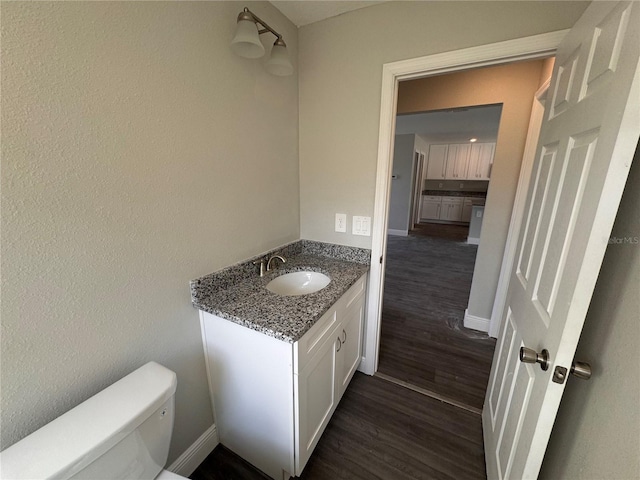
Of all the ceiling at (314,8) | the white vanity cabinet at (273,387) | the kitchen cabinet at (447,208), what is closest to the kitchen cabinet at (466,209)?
the kitchen cabinet at (447,208)

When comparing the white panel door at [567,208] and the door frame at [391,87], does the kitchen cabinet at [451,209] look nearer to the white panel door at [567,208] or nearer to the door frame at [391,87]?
the door frame at [391,87]

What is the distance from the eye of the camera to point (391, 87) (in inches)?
54.3

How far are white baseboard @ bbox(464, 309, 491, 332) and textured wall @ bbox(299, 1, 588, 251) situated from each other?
5.03ft

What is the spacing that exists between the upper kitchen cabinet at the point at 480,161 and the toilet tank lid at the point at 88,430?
26.2 feet

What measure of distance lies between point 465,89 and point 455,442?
2588mm

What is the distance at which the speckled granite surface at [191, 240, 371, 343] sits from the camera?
3.26ft

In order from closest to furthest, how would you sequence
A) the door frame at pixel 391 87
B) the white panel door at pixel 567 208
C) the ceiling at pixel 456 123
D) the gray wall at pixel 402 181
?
the white panel door at pixel 567 208, the door frame at pixel 391 87, the ceiling at pixel 456 123, the gray wall at pixel 402 181

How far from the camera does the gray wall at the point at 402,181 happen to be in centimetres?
581

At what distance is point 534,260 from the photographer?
0.97m

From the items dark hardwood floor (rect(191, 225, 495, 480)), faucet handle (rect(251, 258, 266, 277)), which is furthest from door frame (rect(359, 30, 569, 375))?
faucet handle (rect(251, 258, 266, 277))

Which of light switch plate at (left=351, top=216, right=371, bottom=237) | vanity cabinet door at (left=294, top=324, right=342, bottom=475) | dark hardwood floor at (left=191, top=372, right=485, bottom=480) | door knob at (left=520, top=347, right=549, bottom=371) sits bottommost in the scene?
dark hardwood floor at (left=191, top=372, right=485, bottom=480)

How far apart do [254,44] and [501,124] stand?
6.59ft

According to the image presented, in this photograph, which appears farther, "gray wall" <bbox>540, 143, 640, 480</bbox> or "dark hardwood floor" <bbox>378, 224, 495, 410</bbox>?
"dark hardwood floor" <bbox>378, 224, 495, 410</bbox>

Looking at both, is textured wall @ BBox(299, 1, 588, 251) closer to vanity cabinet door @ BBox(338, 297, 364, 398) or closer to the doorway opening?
vanity cabinet door @ BBox(338, 297, 364, 398)
